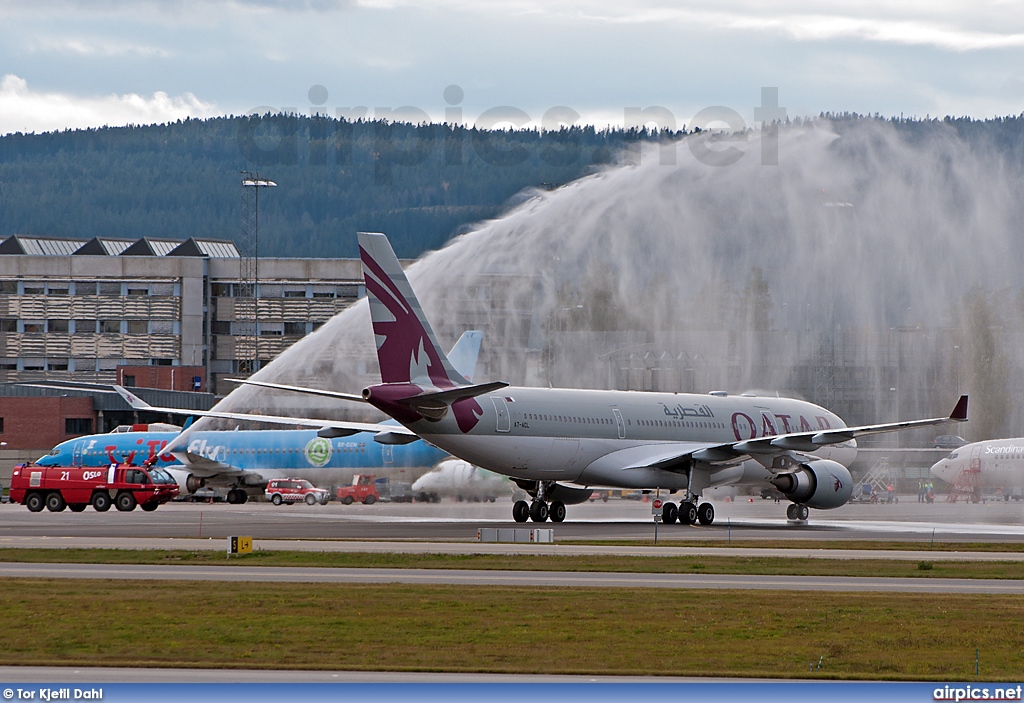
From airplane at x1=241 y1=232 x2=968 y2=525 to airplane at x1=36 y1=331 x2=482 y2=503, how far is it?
71.6 feet

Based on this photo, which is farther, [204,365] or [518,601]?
[204,365]

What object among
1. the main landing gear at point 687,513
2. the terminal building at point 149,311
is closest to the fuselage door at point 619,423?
the main landing gear at point 687,513

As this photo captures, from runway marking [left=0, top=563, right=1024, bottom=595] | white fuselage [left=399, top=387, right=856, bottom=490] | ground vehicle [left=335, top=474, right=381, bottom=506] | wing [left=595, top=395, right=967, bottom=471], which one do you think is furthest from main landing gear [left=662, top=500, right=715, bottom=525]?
ground vehicle [left=335, top=474, right=381, bottom=506]

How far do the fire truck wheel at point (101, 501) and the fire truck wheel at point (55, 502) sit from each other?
1.83 metres

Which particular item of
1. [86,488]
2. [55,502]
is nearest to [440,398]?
[86,488]

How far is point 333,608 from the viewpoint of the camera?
27.1 metres

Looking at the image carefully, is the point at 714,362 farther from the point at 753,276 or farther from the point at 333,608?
the point at 333,608

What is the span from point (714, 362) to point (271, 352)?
10343 cm

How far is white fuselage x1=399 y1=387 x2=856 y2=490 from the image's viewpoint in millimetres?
53875

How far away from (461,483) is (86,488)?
21617mm

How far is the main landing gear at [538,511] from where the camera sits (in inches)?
2354

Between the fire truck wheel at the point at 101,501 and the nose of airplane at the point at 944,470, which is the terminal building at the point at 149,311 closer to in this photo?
the nose of airplane at the point at 944,470

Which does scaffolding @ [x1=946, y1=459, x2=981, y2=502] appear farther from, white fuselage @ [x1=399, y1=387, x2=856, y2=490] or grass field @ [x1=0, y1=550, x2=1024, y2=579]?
grass field @ [x1=0, y1=550, x2=1024, y2=579]

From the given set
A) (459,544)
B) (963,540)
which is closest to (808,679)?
(459,544)
